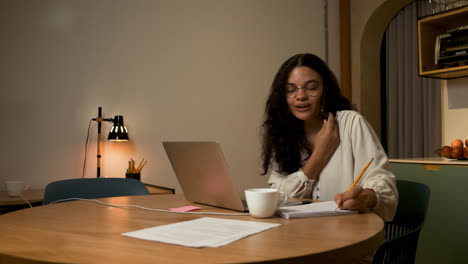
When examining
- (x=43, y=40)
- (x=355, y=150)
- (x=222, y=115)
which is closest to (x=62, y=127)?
(x=43, y=40)

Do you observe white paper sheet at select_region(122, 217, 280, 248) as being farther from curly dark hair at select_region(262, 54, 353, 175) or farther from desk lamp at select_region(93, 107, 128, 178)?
desk lamp at select_region(93, 107, 128, 178)

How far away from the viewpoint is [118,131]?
2748 millimetres

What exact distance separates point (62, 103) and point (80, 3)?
0.73m

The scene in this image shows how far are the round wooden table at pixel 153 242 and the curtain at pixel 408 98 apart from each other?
3.23 metres

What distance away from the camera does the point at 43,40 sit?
2.73 m

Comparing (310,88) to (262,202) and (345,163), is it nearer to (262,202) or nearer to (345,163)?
(345,163)

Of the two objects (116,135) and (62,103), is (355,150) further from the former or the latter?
(62,103)

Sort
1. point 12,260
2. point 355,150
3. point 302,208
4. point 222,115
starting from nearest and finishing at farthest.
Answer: point 12,260 < point 302,208 < point 355,150 < point 222,115

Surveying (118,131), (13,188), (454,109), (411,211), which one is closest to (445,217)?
(454,109)

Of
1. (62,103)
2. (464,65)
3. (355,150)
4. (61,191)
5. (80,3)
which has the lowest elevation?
(61,191)

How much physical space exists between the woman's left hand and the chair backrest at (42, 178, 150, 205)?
94cm

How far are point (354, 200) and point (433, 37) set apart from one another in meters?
2.47

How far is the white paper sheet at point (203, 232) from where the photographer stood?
0.76 m

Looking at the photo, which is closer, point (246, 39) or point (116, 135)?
point (116, 135)
